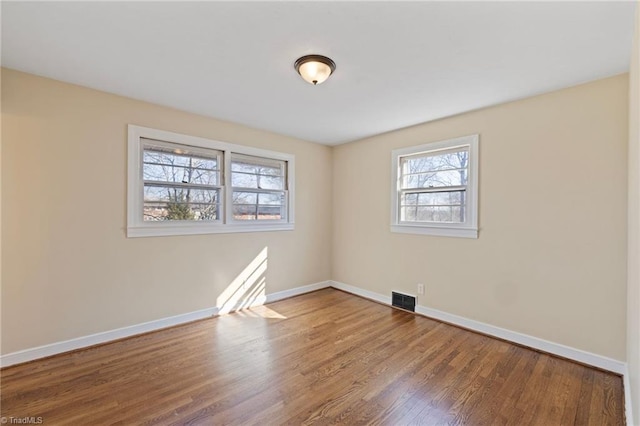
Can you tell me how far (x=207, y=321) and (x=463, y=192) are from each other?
11.3 feet

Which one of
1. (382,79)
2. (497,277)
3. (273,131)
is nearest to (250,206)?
(273,131)

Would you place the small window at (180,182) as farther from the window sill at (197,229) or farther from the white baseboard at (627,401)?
the white baseboard at (627,401)

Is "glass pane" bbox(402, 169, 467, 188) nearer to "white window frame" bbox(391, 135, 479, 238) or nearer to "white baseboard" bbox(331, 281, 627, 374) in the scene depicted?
"white window frame" bbox(391, 135, 479, 238)

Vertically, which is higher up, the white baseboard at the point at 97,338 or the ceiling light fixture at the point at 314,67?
the ceiling light fixture at the point at 314,67

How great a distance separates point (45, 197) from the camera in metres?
2.42

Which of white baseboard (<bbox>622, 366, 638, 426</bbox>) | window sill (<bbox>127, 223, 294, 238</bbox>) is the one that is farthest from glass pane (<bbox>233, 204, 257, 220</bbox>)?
white baseboard (<bbox>622, 366, 638, 426</bbox>)

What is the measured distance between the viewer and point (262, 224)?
12.9 feet

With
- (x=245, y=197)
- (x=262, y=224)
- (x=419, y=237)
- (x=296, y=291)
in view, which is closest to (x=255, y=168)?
(x=245, y=197)

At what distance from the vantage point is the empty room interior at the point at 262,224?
1770mm

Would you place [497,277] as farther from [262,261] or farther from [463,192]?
[262,261]

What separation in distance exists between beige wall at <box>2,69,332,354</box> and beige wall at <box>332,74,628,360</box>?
9.50 feet

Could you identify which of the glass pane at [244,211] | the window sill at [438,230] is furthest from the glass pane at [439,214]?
the glass pane at [244,211]

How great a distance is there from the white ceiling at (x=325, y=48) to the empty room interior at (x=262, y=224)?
0.7 inches

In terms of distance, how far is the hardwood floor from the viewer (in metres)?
1.79
